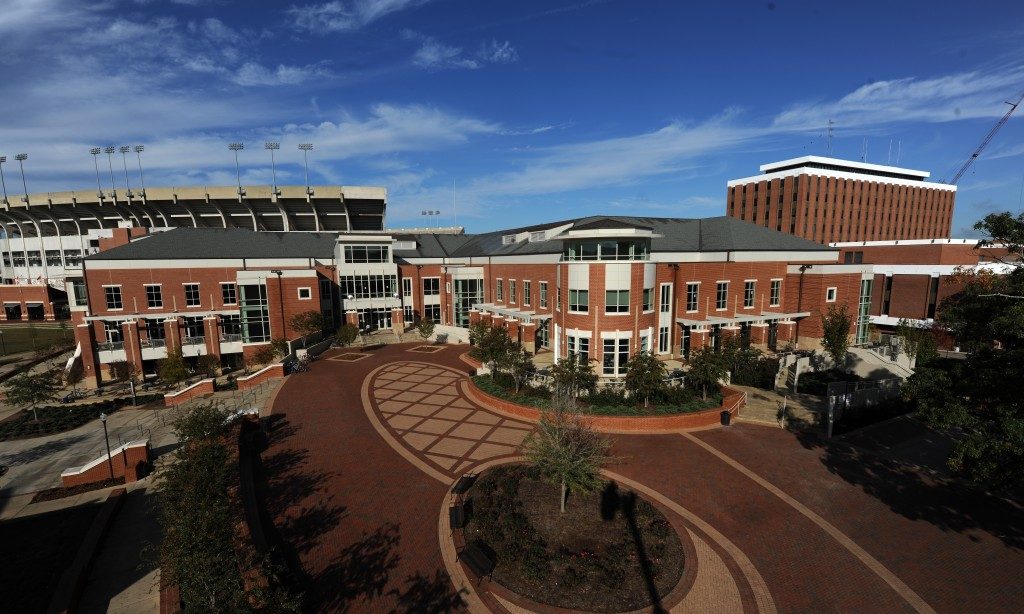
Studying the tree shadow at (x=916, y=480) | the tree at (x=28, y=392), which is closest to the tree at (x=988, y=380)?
the tree shadow at (x=916, y=480)

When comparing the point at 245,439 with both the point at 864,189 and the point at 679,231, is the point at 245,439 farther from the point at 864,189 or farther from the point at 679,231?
the point at 864,189

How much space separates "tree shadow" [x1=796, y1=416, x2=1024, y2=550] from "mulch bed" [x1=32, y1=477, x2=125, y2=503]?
2966cm

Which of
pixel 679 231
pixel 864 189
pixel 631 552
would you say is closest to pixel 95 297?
pixel 631 552

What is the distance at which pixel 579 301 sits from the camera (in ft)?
88.7

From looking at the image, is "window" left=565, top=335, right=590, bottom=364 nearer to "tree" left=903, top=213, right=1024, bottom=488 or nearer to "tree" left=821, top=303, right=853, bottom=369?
"tree" left=903, top=213, right=1024, bottom=488

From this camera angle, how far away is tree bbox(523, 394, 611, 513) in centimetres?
1338

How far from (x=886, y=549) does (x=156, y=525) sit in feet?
77.7

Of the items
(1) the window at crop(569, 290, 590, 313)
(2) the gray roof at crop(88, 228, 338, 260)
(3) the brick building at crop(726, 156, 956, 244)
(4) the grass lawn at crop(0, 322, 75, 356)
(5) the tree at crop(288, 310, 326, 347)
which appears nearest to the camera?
(1) the window at crop(569, 290, 590, 313)

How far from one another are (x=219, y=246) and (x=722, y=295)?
148ft

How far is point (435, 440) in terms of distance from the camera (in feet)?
65.9

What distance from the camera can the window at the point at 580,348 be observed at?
88.4ft

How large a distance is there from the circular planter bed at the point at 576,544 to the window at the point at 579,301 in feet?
42.1

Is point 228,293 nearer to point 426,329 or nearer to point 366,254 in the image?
→ point 366,254

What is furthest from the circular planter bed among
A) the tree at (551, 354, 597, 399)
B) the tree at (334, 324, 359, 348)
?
the tree at (334, 324, 359, 348)
